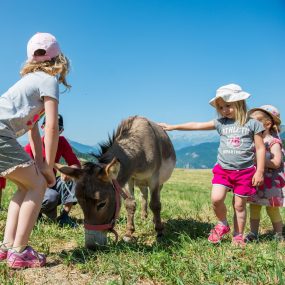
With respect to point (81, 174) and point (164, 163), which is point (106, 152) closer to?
point (81, 174)

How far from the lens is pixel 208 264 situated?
3656mm

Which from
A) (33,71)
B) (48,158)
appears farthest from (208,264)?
(33,71)

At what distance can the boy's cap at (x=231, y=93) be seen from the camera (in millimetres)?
5201

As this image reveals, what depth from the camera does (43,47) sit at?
4.11 metres

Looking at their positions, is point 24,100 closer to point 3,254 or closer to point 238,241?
point 3,254

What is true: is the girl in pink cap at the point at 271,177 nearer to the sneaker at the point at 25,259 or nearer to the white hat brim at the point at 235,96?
the white hat brim at the point at 235,96

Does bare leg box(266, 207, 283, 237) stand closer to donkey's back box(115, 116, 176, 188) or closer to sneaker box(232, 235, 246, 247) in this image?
sneaker box(232, 235, 246, 247)

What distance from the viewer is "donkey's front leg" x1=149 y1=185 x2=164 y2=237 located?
6230 mm

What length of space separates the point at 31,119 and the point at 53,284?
5.87 feet

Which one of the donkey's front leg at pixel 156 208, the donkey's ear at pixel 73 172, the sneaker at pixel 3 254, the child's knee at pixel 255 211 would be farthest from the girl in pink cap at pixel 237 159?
the sneaker at pixel 3 254

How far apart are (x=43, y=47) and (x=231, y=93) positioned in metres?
2.71

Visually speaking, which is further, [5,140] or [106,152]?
[106,152]


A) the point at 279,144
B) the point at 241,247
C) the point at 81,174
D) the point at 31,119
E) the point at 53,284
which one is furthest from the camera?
the point at 279,144

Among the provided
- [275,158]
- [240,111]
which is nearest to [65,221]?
[240,111]
